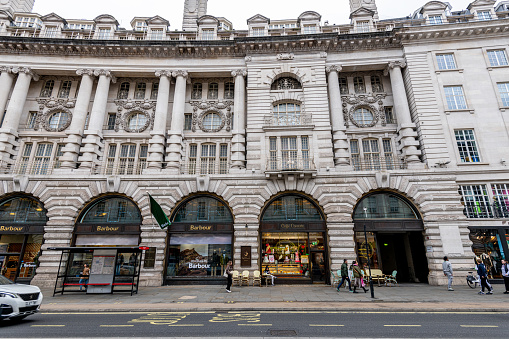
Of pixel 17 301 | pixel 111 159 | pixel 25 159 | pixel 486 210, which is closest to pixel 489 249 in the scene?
pixel 486 210

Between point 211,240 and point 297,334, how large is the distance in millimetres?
12958

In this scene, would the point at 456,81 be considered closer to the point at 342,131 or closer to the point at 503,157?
the point at 503,157

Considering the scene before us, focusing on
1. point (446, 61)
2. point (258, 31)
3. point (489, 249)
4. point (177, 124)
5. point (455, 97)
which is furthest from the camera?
point (258, 31)

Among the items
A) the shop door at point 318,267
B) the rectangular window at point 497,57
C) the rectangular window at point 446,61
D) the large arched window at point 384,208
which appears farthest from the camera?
the rectangular window at point 446,61

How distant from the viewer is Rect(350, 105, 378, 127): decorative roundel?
23.2 metres

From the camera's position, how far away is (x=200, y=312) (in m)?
10.8

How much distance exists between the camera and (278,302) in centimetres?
1238

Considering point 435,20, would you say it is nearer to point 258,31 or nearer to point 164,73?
point 258,31

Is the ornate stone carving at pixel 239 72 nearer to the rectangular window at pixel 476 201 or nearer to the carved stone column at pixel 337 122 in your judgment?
the carved stone column at pixel 337 122

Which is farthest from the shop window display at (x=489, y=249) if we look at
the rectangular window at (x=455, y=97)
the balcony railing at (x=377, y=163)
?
the rectangular window at (x=455, y=97)

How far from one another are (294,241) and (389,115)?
14517 mm

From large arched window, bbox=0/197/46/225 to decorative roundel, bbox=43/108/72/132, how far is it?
21.8ft

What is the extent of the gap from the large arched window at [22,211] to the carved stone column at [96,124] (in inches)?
181

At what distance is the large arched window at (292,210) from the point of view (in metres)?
20.0
